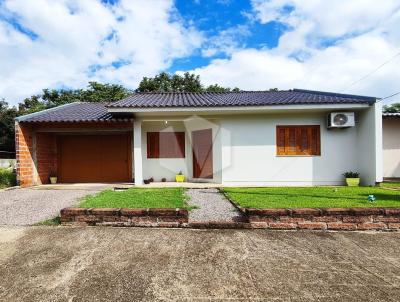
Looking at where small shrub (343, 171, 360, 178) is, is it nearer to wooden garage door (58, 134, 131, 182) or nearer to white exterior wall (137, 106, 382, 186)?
white exterior wall (137, 106, 382, 186)

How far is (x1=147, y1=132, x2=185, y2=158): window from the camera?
455 inches

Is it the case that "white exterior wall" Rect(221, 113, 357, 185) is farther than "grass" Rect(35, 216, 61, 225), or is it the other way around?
"white exterior wall" Rect(221, 113, 357, 185)

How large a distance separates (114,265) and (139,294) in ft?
2.59

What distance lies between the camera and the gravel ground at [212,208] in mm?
5216

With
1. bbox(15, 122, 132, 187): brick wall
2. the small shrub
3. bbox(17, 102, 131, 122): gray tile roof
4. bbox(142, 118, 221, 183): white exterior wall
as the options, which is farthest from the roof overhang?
the small shrub

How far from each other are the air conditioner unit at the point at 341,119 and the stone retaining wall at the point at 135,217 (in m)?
7.61

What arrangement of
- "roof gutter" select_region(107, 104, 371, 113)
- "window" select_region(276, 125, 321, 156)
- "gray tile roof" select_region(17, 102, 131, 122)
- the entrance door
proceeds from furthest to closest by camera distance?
the entrance door, "window" select_region(276, 125, 321, 156), "gray tile roof" select_region(17, 102, 131, 122), "roof gutter" select_region(107, 104, 371, 113)

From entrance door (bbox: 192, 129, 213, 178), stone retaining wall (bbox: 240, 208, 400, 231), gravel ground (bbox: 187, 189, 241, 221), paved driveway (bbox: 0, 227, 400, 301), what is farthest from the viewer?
entrance door (bbox: 192, 129, 213, 178)

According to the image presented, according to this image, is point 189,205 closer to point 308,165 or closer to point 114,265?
point 114,265

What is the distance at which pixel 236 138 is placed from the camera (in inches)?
408

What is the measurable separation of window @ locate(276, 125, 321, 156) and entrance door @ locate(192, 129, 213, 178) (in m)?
2.78

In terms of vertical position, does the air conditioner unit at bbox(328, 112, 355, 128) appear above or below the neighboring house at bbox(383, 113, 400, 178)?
above

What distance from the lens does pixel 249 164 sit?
34.0ft

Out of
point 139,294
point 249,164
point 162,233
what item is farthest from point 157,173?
point 139,294
